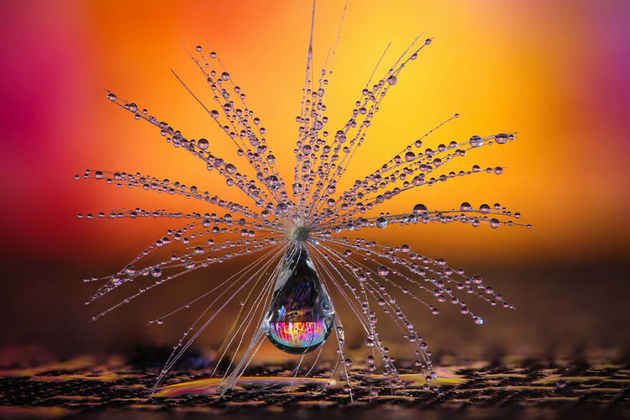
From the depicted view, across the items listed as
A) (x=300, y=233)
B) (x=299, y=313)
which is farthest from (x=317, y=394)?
(x=300, y=233)

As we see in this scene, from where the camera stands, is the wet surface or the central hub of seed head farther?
the central hub of seed head

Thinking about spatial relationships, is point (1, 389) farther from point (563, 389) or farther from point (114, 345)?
point (563, 389)

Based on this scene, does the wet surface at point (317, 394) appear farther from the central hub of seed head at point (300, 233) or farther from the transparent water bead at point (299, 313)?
the central hub of seed head at point (300, 233)

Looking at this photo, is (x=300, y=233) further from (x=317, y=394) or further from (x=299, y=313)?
(x=317, y=394)

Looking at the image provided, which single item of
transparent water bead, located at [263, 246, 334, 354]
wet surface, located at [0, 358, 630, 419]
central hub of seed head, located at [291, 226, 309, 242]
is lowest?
wet surface, located at [0, 358, 630, 419]

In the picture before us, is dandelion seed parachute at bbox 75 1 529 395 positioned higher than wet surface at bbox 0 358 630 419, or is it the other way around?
dandelion seed parachute at bbox 75 1 529 395

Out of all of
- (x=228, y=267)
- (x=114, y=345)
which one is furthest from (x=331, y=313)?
(x=228, y=267)

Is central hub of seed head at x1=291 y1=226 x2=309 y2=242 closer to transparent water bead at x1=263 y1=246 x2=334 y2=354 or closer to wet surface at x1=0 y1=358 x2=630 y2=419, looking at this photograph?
transparent water bead at x1=263 y1=246 x2=334 y2=354
